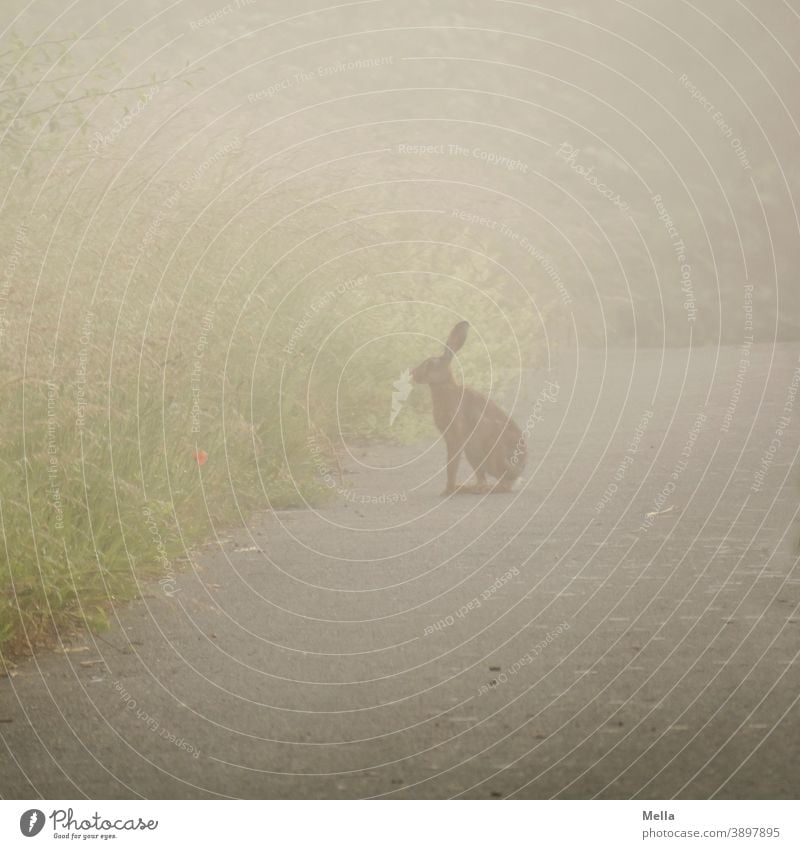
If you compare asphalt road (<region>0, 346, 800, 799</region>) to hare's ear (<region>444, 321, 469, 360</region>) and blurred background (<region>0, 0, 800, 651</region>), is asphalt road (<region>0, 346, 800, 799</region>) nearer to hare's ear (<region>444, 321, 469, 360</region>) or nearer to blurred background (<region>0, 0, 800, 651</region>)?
blurred background (<region>0, 0, 800, 651</region>)

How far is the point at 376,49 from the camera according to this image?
17.6 m

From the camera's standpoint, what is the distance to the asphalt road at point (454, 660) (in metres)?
3.31

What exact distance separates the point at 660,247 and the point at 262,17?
617 cm

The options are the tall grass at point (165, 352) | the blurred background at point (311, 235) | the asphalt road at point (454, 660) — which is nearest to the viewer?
the asphalt road at point (454, 660)

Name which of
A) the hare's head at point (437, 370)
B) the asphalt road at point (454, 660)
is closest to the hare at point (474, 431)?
the hare's head at point (437, 370)

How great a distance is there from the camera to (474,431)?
673cm

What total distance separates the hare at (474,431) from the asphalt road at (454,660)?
21 cm

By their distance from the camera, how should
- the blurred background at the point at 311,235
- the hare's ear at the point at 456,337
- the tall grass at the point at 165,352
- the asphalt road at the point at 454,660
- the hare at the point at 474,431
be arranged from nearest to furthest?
1. the asphalt road at the point at 454,660
2. the tall grass at the point at 165,352
3. the blurred background at the point at 311,235
4. the hare's ear at the point at 456,337
5. the hare at the point at 474,431

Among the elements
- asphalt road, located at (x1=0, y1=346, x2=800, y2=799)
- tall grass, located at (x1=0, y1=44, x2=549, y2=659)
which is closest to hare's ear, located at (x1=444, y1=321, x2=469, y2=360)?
asphalt road, located at (x1=0, y1=346, x2=800, y2=799)

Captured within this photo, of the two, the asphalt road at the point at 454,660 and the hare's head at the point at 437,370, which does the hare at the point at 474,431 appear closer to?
the hare's head at the point at 437,370

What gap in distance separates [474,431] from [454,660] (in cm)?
265

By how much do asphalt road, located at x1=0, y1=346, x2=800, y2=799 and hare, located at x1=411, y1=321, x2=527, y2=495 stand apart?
0.21m

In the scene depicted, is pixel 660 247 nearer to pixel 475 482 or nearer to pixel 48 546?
pixel 475 482

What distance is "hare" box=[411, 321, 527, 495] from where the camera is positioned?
22.0 ft
